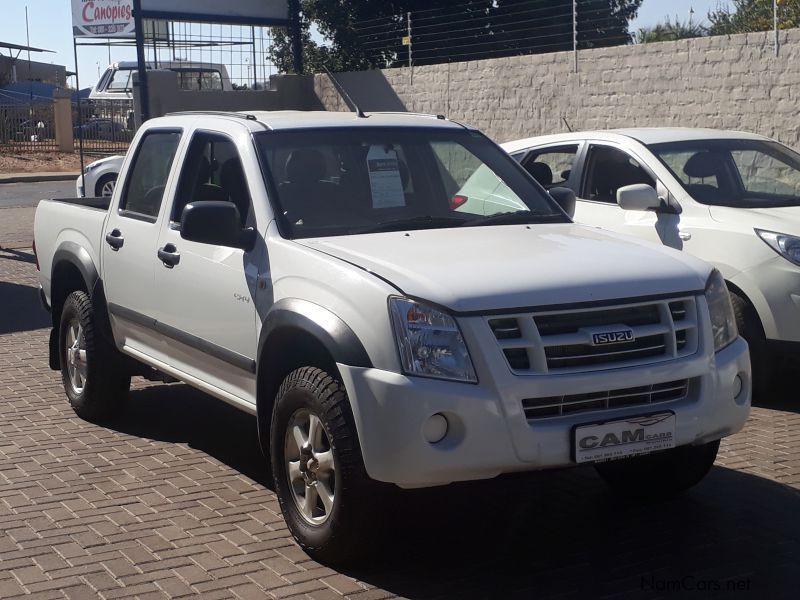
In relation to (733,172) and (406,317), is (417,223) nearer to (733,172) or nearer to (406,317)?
(406,317)

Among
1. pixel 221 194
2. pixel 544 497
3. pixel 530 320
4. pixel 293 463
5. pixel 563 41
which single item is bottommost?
pixel 544 497

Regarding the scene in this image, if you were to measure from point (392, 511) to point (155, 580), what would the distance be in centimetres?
97

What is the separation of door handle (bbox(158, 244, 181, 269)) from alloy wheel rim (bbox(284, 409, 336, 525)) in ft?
4.80

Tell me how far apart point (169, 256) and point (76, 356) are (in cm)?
165

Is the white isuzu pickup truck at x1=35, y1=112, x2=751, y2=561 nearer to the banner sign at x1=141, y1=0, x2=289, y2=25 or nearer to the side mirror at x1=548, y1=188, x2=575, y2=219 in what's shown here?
the side mirror at x1=548, y1=188, x2=575, y2=219

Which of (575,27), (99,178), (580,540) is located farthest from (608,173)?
(99,178)

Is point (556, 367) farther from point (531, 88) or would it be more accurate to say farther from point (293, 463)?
point (531, 88)

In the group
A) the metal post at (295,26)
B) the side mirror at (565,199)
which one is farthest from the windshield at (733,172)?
the metal post at (295,26)

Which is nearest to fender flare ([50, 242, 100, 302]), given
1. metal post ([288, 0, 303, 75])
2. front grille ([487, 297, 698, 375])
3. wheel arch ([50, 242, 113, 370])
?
wheel arch ([50, 242, 113, 370])

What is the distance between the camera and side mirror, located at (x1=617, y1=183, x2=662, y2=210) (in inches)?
314

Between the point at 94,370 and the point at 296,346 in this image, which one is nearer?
the point at 296,346

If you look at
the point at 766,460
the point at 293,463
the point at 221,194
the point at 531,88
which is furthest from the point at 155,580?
the point at 531,88

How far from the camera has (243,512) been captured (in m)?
5.66

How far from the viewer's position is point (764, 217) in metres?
7.75
